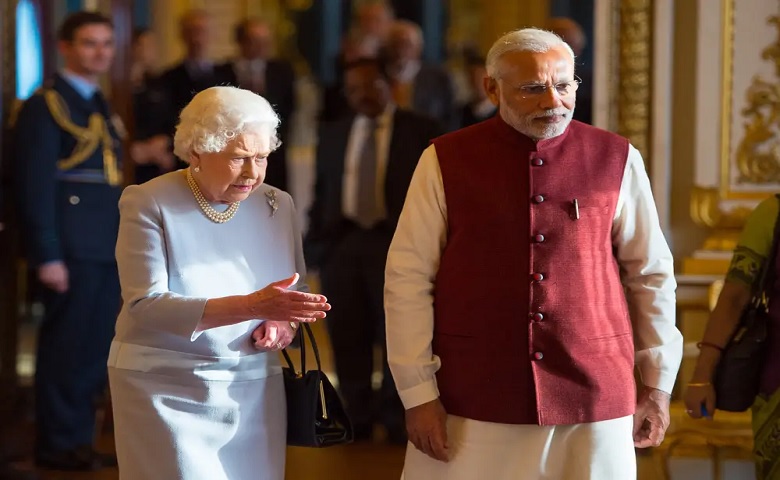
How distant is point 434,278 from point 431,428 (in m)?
0.34

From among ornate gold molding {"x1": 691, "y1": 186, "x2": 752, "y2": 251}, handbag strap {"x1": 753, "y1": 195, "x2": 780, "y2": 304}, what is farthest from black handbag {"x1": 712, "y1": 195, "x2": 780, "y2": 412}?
ornate gold molding {"x1": 691, "y1": 186, "x2": 752, "y2": 251}

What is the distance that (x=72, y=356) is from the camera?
15.9 ft

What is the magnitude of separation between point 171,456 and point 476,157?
95 cm

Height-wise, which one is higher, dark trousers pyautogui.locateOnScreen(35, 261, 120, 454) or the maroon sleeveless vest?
the maroon sleeveless vest

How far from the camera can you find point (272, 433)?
2633mm

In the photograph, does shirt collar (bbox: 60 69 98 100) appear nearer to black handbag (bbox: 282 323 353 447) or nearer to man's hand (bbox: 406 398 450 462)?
black handbag (bbox: 282 323 353 447)

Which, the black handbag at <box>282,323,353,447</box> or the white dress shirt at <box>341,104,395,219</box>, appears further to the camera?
the white dress shirt at <box>341,104,395,219</box>

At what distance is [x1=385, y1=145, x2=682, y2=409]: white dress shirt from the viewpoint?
254 cm

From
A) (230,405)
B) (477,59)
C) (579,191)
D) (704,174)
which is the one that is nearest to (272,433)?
(230,405)

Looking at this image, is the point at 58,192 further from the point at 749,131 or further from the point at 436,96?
the point at 749,131

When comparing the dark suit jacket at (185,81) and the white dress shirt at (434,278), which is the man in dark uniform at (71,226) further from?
the white dress shirt at (434,278)

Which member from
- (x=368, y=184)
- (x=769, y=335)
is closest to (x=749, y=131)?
(x=368, y=184)

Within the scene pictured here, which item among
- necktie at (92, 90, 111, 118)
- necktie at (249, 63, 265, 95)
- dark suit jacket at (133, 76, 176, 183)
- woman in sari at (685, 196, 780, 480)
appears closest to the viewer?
woman in sari at (685, 196, 780, 480)

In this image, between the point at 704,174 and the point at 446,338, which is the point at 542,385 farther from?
the point at 704,174
